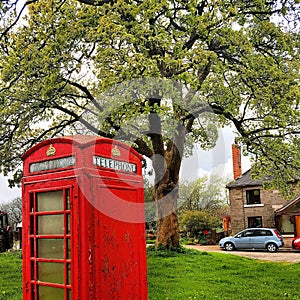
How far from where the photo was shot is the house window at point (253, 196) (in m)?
37.1

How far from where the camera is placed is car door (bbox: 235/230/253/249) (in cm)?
3091

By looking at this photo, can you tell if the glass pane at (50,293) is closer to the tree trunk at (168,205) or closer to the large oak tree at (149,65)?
the large oak tree at (149,65)

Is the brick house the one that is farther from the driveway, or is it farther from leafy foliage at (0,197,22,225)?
leafy foliage at (0,197,22,225)

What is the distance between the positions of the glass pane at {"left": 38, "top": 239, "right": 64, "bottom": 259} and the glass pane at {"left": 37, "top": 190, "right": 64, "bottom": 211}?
1.37 feet

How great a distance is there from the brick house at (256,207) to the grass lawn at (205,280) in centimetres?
2009

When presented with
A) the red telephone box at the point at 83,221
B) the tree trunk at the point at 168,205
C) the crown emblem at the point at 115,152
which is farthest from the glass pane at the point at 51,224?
the tree trunk at the point at 168,205

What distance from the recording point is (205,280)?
12.3 m

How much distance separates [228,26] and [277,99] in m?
3.09

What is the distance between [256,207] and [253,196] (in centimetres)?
94

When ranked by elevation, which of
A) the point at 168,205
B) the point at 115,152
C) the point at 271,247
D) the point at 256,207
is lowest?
the point at 271,247

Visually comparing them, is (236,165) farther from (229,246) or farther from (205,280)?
(205,280)

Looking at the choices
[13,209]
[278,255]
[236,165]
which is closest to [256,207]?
[236,165]

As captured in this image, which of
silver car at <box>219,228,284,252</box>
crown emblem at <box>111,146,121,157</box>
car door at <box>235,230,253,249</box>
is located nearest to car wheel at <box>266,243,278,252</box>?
silver car at <box>219,228,284,252</box>

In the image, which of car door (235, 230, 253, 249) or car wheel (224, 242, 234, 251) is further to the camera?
car wheel (224, 242, 234, 251)
